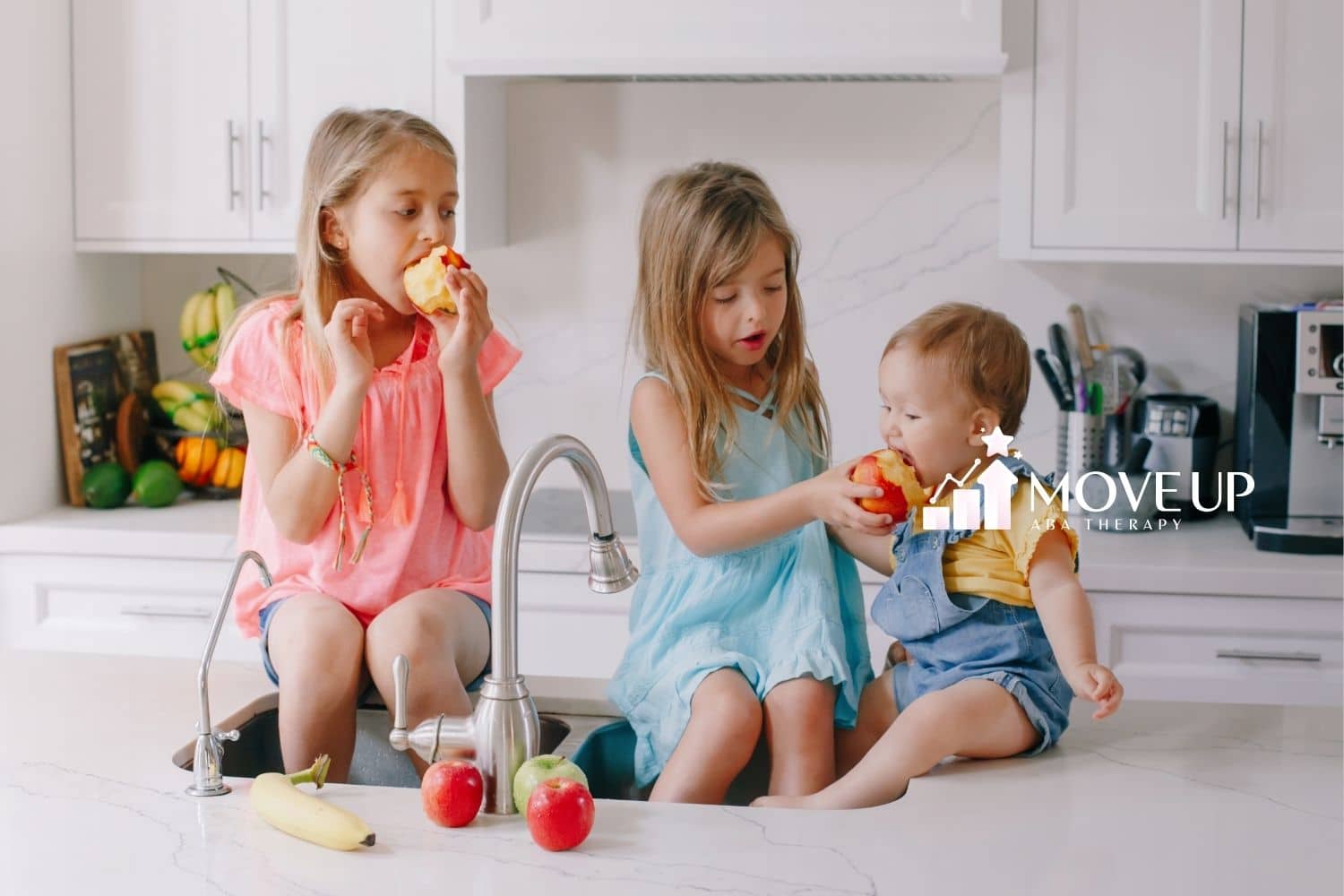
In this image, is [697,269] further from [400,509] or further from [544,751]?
[544,751]

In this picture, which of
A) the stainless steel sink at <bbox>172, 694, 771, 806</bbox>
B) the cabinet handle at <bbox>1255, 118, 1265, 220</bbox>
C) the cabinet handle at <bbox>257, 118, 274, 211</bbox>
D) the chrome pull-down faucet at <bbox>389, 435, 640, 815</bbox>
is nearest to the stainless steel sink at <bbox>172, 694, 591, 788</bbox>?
the stainless steel sink at <bbox>172, 694, 771, 806</bbox>

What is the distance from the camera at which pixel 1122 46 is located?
260 cm

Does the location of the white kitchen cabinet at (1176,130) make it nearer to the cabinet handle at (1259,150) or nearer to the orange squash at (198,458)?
the cabinet handle at (1259,150)

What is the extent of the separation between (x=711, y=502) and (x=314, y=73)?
1531 mm

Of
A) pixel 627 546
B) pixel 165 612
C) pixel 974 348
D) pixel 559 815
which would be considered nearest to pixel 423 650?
pixel 559 815

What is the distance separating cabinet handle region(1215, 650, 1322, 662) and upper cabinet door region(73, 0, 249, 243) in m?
1.97

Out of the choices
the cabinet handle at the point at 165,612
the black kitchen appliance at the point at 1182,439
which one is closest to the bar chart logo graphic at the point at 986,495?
the black kitchen appliance at the point at 1182,439

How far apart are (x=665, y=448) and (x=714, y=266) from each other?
210 millimetres

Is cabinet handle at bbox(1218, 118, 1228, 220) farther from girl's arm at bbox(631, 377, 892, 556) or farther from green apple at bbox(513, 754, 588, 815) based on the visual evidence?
green apple at bbox(513, 754, 588, 815)

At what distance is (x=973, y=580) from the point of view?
145 cm

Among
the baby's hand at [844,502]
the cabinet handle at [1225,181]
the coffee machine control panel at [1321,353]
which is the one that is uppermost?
the cabinet handle at [1225,181]

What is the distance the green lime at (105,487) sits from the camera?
115 inches

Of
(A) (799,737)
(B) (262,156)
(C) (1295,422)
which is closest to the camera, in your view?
(A) (799,737)

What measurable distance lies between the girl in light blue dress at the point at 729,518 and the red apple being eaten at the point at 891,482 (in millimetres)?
109
